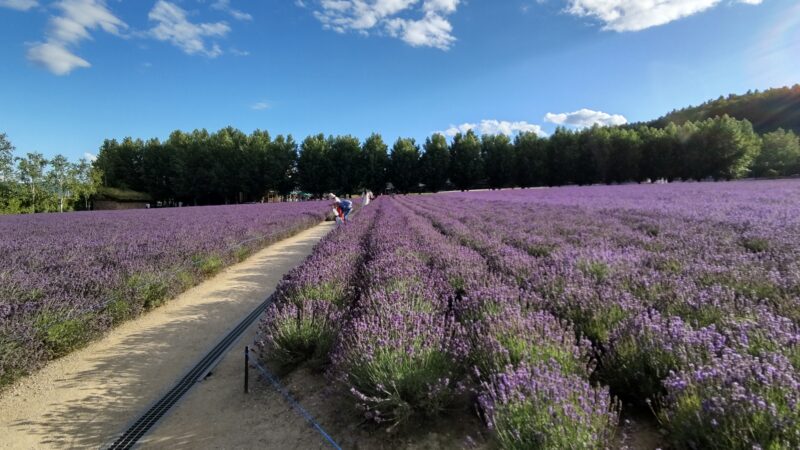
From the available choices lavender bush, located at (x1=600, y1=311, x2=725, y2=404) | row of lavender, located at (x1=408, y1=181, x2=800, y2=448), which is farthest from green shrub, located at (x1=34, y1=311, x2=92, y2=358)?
lavender bush, located at (x1=600, y1=311, x2=725, y2=404)

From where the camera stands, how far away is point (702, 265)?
3814 mm

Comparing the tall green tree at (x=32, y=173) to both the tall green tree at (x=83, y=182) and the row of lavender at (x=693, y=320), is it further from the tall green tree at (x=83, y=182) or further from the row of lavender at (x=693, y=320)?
the row of lavender at (x=693, y=320)

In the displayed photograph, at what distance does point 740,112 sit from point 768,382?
148 m

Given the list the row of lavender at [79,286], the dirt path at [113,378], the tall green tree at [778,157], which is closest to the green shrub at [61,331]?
the row of lavender at [79,286]

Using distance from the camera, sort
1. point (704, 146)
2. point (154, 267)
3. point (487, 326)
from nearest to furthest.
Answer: point (487, 326)
point (154, 267)
point (704, 146)

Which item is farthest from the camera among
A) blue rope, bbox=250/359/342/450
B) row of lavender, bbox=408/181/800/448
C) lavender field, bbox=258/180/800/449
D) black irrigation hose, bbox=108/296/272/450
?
black irrigation hose, bbox=108/296/272/450

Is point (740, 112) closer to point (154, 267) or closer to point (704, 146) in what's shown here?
point (704, 146)

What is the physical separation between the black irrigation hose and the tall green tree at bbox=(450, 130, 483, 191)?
193ft

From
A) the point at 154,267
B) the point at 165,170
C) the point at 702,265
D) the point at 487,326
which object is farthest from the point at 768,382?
the point at 165,170

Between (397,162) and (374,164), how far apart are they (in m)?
3.79

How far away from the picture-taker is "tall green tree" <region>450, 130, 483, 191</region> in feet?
202

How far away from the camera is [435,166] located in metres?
62.4

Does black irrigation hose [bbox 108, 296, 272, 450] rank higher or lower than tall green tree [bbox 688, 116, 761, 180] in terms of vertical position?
lower

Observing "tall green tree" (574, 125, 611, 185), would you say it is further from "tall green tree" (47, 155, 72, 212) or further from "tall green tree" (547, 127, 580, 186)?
"tall green tree" (47, 155, 72, 212)
